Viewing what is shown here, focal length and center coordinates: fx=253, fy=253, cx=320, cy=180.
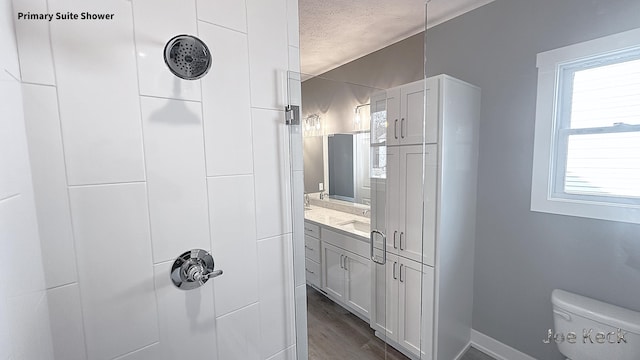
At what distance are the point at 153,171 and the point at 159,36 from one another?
0.40 m

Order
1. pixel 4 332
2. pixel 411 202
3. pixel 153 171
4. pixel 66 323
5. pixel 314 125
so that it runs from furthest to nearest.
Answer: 1. pixel 411 202
2. pixel 314 125
3. pixel 153 171
4. pixel 66 323
5. pixel 4 332

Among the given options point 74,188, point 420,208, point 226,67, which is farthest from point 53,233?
point 420,208

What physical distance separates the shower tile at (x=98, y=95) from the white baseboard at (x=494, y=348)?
2.45 metres

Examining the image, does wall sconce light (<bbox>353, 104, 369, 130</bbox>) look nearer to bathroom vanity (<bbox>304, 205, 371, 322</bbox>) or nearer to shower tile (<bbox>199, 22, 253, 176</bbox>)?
bathroom vanity (<bbox>304, 205, 371, 322</bbox>)

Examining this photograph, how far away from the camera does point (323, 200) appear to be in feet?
5.85

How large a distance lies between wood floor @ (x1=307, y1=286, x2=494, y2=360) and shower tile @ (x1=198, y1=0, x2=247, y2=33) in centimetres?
125

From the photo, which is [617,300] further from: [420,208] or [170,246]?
[170,246]

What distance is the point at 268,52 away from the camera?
101cm

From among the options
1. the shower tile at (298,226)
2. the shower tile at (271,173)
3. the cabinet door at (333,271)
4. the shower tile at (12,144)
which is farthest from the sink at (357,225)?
the shower tile at (12,144)

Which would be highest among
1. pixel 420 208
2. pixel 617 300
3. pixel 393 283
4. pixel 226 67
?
pixel 226 67

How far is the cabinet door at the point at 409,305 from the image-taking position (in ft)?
5.90

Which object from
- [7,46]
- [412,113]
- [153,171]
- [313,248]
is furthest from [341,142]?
[7,46]

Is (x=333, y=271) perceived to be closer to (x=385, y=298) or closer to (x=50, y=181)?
(x=385, y=298)

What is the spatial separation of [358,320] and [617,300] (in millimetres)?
1481
